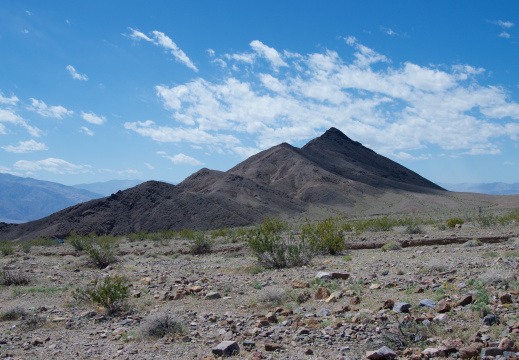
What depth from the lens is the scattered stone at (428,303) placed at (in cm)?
779

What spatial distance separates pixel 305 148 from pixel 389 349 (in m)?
125

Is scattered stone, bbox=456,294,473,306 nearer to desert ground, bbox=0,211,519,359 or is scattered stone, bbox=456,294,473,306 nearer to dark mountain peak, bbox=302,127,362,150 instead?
desert ground, bbox=0,211,519,359

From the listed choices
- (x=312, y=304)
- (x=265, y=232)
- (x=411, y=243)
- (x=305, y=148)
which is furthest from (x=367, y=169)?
(x=312, y=304)

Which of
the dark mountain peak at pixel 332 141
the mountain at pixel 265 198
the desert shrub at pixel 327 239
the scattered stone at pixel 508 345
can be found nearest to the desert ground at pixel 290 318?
the scattered stone at pixel 508 345

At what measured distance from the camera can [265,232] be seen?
1744 centimetres

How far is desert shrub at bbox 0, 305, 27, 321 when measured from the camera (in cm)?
990

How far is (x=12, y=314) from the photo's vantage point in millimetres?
9953

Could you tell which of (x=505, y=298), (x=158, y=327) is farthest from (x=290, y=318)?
(x=505, y=298)

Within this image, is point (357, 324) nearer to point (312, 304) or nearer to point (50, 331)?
point (312, 304)

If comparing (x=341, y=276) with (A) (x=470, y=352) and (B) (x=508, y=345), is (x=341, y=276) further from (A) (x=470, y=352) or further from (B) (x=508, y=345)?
(B) (x=508, y=345)

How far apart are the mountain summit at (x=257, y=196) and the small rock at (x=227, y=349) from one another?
5885 centimetres

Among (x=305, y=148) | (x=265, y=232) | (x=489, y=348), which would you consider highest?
(x=305, y=148)

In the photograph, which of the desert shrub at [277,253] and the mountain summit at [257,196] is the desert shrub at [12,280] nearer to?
the desert shrub at [277,253]

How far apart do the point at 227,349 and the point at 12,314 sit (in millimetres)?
6582
